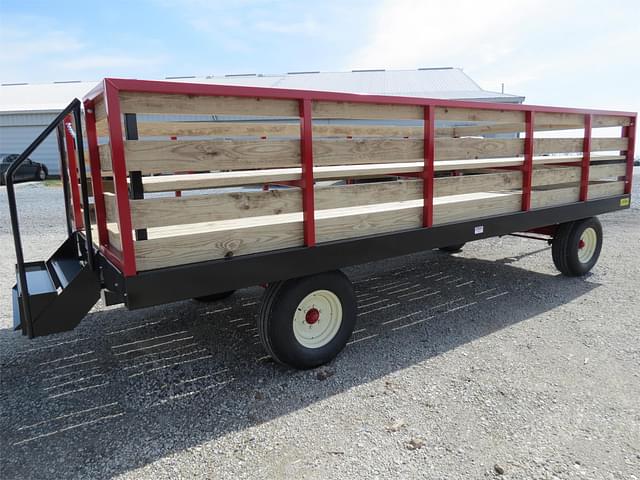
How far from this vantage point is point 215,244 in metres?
2.71

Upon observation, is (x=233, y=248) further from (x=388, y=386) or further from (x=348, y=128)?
(x=348, y=128)

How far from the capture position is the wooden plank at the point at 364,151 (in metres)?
3.05

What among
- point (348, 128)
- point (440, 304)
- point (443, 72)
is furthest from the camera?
point (443, 72)

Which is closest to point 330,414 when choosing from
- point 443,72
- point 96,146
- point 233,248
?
point 233,248

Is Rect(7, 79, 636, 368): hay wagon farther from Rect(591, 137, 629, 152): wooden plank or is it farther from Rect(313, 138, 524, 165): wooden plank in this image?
Rect(591, 137, 629, 152): wooden plank

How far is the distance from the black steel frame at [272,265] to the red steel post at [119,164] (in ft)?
0.74

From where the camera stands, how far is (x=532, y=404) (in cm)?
280

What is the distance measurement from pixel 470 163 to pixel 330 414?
2530 millimetres

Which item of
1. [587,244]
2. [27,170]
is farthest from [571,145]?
[27,170]

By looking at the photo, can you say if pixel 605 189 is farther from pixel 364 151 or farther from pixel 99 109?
pixel 99 109

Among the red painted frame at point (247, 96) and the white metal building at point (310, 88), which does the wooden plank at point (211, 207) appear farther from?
the white metal building at point (310, 88)

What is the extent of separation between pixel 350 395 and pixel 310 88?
849 inches

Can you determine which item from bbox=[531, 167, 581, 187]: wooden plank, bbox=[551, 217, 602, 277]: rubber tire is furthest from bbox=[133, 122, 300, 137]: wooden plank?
bbox=[551, 217, 602, 277]: rubber tire

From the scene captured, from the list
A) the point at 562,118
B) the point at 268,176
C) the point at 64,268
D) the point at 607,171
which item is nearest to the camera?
the point at 268,176
